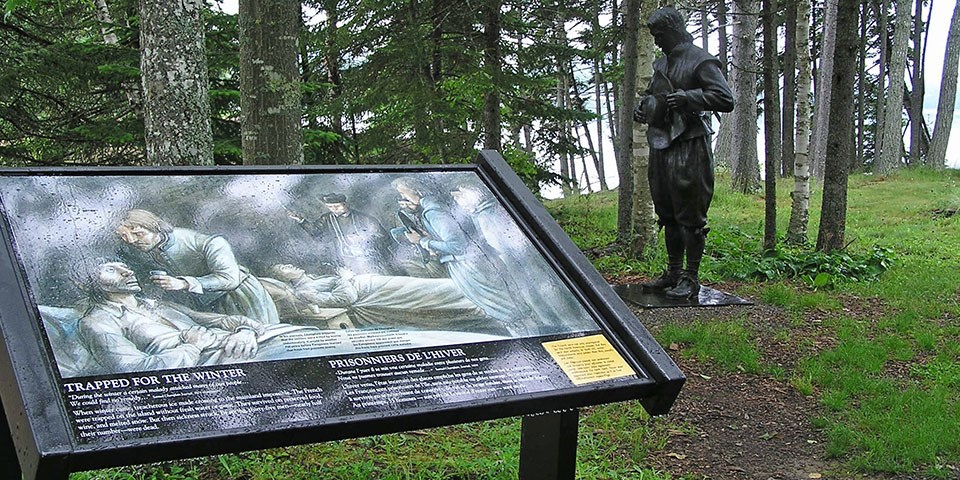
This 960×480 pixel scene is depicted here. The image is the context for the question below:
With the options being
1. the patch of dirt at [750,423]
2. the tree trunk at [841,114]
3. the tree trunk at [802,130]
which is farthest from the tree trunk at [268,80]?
the tree trunk at [802,130]

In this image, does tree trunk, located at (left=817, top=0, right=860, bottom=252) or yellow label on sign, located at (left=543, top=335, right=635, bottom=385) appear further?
tree trunk, located at (left=817, top=0, right=860, bottom=252)

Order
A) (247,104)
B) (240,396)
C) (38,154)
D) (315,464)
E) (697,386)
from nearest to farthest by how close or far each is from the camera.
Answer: (240,396)
(315,464)
(247,104)
(697,386)
(38,154)

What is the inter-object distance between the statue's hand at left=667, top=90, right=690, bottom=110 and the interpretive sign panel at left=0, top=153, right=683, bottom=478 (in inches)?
142

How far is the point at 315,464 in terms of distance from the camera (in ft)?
13.4

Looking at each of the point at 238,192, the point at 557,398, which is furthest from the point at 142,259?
the point at 557,398

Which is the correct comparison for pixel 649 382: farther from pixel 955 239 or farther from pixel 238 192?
pixel 955 239

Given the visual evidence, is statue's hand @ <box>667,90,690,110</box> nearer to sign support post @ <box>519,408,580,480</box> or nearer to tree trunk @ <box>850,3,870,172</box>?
sign support post @ <box>519,408,580,480</box>

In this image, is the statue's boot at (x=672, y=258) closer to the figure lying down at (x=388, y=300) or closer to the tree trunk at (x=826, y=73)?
the figure lying down at (x=388, y=300)

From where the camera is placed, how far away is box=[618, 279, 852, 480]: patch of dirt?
4.31 metres

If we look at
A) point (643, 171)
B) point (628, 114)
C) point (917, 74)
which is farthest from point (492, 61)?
point (917, 74)

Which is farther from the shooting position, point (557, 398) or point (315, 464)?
point (315, 464)

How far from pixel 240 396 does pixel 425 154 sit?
1002 centimetres

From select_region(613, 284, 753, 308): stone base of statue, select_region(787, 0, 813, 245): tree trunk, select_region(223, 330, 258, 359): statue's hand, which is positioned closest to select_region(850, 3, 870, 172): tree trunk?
select_region(787, 0, 813, 245): tree trunk

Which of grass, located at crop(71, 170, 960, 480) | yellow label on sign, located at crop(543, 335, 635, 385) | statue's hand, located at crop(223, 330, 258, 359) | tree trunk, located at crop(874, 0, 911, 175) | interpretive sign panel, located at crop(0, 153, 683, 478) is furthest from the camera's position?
tree trunk, located at crop(874, 0, 911, 175)
